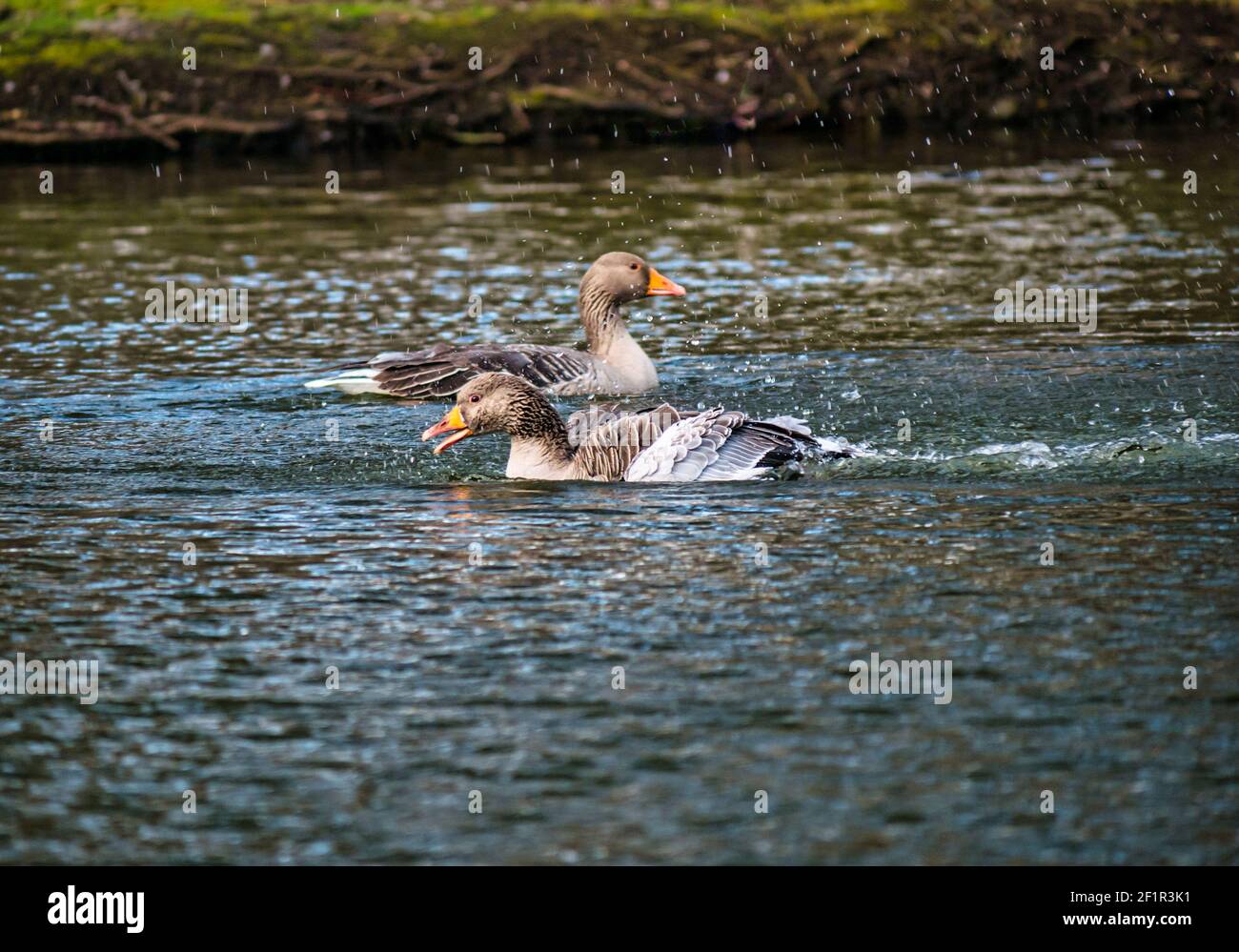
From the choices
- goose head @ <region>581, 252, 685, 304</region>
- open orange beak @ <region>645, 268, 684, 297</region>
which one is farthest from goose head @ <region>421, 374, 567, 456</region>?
open orange beak @ <region>645, 268, 684, 297</region>

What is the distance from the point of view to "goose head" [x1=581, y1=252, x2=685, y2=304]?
16.5 m

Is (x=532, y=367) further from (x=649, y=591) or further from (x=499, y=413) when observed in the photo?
(x=649, y=591)

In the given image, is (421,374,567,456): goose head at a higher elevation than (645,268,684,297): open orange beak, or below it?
below

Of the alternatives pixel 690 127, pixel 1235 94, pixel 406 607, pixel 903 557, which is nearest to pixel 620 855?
pixel 406 607

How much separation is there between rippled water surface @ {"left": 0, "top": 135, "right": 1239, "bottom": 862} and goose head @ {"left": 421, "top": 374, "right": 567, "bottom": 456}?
39 cm

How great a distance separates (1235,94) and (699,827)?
30.7 meters

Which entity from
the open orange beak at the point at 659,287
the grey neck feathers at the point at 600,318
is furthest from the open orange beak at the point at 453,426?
the open orange beak at the point at 659,287

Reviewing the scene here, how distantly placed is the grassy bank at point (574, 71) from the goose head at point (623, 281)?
692 inches

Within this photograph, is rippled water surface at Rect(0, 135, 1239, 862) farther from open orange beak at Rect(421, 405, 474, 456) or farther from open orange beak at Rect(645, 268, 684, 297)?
open orange beak at Rect(645, 268, 684, 297)

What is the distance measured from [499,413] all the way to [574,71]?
2274 centimetres

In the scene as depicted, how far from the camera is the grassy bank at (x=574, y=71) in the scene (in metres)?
32.9
